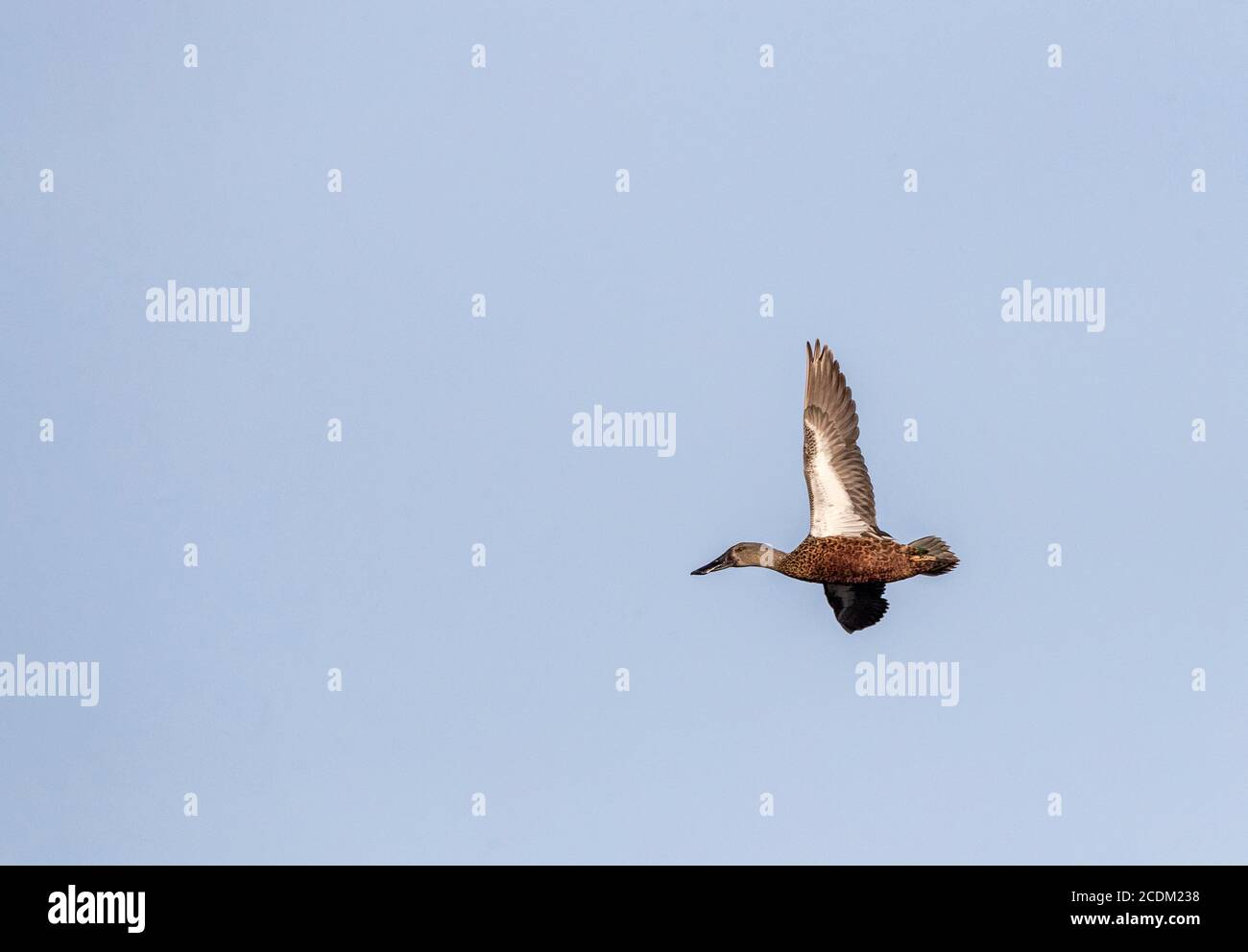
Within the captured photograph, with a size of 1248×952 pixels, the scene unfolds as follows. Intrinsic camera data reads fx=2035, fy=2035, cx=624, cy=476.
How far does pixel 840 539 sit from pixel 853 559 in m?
0.25

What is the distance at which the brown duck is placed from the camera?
65.8 feet

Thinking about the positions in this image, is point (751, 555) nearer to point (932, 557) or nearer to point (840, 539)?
point (840, 539)

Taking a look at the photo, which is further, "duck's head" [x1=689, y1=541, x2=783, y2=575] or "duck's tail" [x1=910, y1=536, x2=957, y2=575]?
"duck's head" [x1=689, y1=541, x2=783, y2=575]

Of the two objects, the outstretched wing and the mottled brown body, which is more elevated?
the mottled brown body

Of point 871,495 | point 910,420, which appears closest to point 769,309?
point 910,420

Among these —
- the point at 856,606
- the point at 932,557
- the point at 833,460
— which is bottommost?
the point at 856,606

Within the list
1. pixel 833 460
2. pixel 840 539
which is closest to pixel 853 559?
pixel 840 539

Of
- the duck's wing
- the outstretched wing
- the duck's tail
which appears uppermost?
the duck's wing

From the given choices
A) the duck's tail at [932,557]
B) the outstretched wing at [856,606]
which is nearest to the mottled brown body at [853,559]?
the duck's tail at [932,557]

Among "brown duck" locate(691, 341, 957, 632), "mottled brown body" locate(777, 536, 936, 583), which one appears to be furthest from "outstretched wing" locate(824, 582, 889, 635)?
"mottled brown body" locate(777, 536, 936, 583)

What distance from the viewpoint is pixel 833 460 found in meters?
Answer: 20.5

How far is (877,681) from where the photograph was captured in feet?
79.5

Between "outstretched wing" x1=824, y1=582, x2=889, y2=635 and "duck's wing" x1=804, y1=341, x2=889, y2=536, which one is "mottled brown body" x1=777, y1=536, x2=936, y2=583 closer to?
"duck's wing" x1=804, y1=341, x2=889, y2=536

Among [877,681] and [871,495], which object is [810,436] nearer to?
[871,495]
